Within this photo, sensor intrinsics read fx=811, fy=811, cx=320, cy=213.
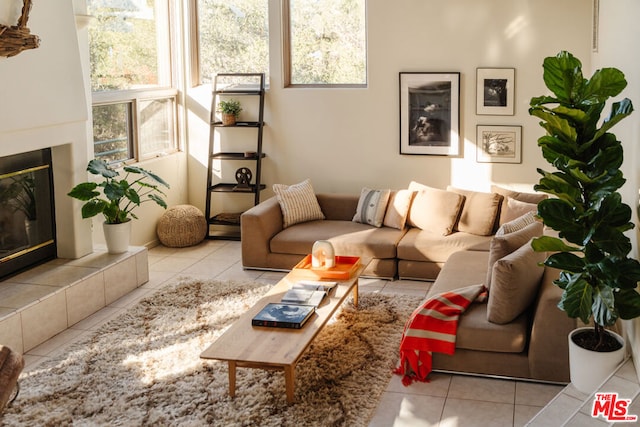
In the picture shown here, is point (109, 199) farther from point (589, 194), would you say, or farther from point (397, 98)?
point (589, 194)

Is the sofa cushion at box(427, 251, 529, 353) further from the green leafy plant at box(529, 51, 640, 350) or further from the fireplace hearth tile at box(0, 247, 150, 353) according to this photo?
the fireplace hearth tile at box(0, 247, 150, 353)

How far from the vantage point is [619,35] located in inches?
184

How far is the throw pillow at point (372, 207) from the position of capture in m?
7.35

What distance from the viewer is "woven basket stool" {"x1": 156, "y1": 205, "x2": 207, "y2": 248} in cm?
797

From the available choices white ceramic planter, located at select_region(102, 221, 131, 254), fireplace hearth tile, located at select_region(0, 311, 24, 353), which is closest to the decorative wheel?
white ceramic planter, located at select_region(102, 221, 131, 254)

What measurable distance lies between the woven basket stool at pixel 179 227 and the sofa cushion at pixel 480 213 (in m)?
2.64

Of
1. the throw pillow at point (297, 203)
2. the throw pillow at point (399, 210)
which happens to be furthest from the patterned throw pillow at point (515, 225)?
the throw pillow at point (297, 203)

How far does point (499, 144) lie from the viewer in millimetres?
7488

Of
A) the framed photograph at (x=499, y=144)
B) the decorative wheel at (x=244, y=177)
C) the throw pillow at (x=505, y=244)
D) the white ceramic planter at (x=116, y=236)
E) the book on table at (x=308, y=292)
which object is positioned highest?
the framed photograph at (x=499, y=144)

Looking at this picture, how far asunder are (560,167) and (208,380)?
2.37 m

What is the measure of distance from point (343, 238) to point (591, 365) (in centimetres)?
322

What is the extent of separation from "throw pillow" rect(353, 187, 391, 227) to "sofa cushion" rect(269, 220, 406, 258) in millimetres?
57

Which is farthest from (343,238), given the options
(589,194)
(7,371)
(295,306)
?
(7,371)

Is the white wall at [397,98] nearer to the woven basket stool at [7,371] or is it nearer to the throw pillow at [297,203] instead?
the throw pillow at [297,203]
